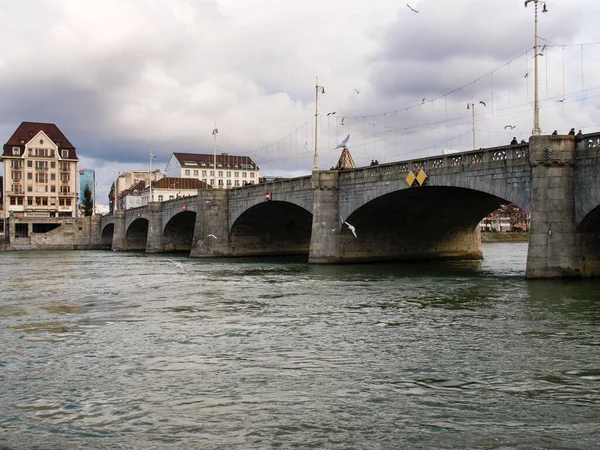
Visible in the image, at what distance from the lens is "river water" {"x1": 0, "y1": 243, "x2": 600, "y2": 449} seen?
8859 mm

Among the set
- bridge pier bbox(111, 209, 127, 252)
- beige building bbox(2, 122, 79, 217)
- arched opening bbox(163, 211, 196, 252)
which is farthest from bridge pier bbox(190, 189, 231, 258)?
beige building bbox(2, 122, 79, 217)

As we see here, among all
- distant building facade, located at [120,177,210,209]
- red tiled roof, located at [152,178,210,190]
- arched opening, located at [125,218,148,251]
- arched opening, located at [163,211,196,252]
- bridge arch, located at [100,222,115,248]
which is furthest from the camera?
red tiled roof, located at [152,178,210,190]

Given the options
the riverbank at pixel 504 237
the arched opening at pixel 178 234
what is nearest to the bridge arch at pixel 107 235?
the arched opening at pixel 178 234

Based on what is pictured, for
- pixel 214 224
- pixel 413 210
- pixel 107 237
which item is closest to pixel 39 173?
pixel 107 237

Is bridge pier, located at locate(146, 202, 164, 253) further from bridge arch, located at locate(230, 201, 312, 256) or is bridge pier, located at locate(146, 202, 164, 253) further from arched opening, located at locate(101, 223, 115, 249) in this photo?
arched opening, located at locate(101, 223, 115, 249)

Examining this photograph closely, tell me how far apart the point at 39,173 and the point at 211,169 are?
37.0 meters

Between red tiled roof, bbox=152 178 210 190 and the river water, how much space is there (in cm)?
10322

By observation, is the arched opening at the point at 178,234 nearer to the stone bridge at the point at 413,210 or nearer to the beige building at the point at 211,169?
the stone bridge at the point at 413,210

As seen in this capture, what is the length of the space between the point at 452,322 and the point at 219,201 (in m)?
45.1

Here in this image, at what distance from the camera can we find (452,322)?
724 inches

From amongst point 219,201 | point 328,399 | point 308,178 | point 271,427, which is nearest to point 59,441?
point 271,427

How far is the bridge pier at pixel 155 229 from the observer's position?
81.0 m

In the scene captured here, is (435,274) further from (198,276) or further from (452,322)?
(452,322)

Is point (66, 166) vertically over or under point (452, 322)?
over
